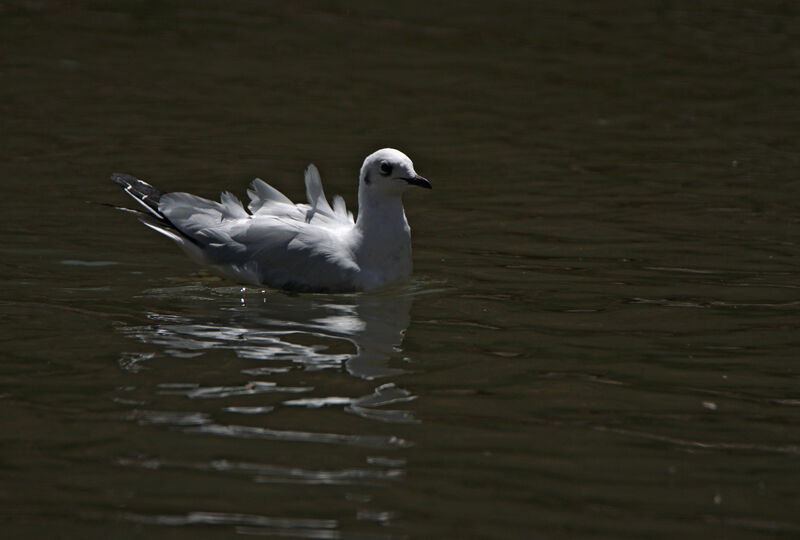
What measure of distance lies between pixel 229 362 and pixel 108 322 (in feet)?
3.63

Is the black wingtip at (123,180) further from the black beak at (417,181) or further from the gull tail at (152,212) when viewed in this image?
the black beak at (417,181)

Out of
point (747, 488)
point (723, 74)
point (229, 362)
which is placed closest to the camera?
point (747, 488)

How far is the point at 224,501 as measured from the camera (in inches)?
199

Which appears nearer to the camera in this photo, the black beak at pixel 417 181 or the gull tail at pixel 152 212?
the black beak at pixel 417 181

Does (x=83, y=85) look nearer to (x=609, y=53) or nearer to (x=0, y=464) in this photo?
(x=609, y=53)

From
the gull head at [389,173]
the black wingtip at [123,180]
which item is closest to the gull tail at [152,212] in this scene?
the black wingtip at [123,180]

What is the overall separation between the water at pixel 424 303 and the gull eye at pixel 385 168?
777mm

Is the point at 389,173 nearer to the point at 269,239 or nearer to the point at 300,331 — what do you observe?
the point at 269,239

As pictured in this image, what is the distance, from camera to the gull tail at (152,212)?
8914mm

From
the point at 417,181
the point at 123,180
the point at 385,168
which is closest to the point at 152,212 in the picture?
the point at 123,180

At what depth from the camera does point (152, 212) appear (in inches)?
356

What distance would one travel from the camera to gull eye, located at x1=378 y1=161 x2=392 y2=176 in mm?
8586

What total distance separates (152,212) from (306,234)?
1.18 metres

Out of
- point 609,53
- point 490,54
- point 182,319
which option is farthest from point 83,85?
point 182,319
